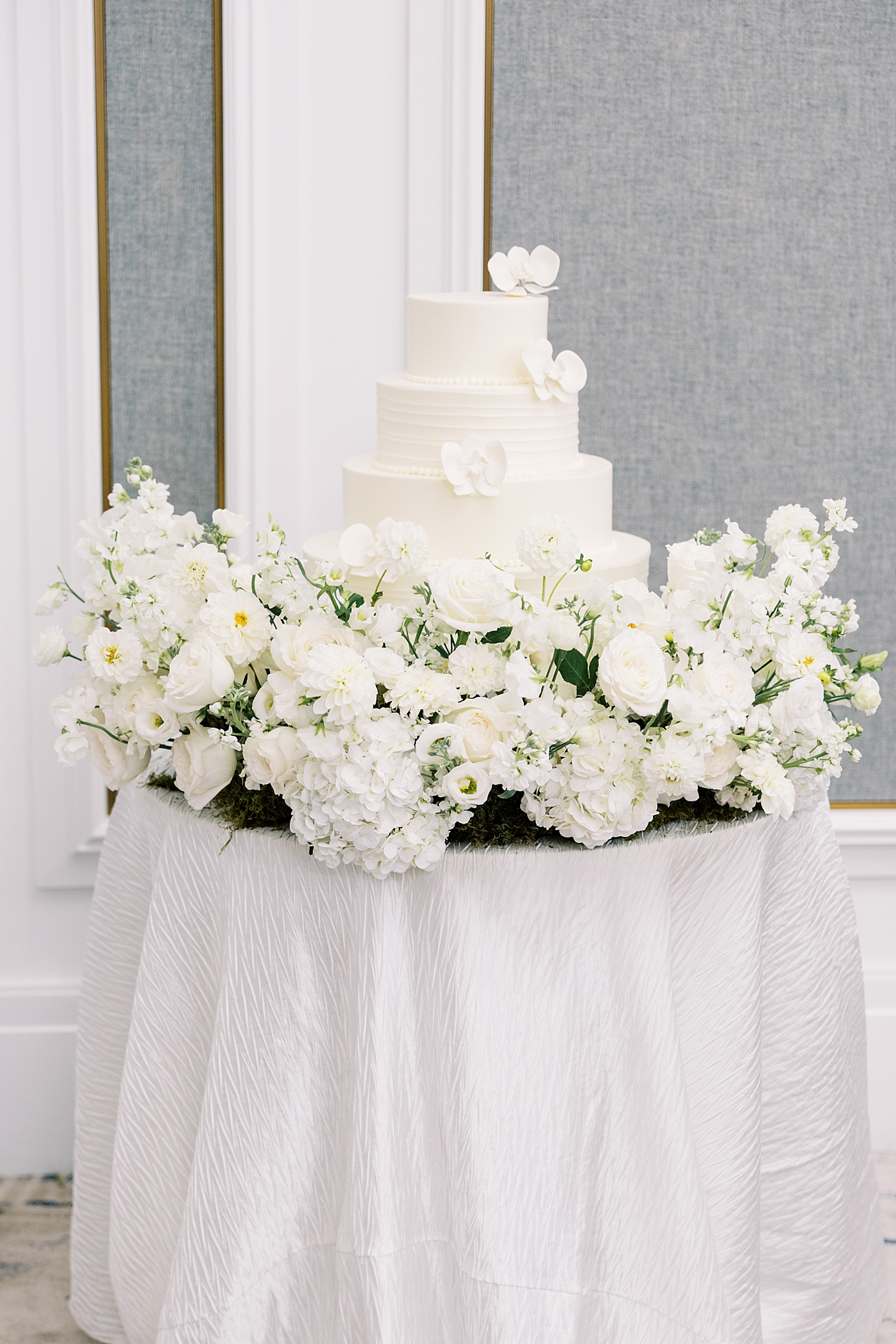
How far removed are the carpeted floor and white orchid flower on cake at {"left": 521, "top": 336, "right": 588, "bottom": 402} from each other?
1.20 metres

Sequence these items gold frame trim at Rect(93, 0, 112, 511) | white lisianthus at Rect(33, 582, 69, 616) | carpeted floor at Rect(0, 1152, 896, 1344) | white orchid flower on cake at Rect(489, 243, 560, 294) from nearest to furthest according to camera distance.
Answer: white lisianthus at Rect(33, 582, 69, 616) → white orchid flower on cake at Rect(489, 243, 560, 294) → carpeted floor at Rect(0, 1152, 896, 1344) → gold frame trim at Rect(93, 0, 112, 511)

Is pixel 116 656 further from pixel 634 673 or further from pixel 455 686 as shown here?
pixel 634 673

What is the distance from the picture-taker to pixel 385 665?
957 mm

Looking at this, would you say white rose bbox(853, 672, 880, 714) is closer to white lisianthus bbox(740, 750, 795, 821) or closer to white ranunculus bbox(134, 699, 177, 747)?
white lisianthus bbox(740, 750, 795, 821)

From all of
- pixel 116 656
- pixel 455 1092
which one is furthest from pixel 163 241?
pixel 455 1092

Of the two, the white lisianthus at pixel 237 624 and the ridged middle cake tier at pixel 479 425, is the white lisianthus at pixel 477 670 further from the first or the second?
the ridged middle cake tier at pixel 479 425

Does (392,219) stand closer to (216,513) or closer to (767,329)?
(767,329)

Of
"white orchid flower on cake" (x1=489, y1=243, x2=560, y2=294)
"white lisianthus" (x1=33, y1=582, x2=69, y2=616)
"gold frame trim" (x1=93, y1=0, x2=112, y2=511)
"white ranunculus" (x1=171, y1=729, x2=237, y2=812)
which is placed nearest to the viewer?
"white ranunculus" (x1=171, y1=729, x2=237, y2=812)

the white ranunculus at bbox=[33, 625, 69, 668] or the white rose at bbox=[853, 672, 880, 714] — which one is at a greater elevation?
the white ranunculus at bbox=[33, 625, 69, 668]

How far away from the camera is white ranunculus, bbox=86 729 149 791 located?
1.09 metres

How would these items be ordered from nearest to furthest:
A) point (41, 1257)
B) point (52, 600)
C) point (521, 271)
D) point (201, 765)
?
point (201, 765) < point (52, 600) < point (521, 271) < point (41, 1257)

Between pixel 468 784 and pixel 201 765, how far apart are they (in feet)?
0.82

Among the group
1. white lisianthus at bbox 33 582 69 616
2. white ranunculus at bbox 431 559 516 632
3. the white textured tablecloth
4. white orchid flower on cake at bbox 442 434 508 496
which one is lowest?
the white textured tablecloth

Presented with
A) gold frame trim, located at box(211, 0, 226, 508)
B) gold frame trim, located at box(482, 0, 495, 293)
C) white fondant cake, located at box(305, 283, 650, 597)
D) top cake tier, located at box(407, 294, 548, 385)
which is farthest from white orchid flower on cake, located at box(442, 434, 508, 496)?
gold frame trim, located at box(211, 0, 226, 508)
